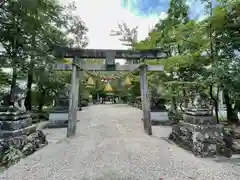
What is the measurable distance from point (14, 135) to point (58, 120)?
203 inches

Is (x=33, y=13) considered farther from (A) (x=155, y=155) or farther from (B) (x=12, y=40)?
(A) (x=155, y=155)

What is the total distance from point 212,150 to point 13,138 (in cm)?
421

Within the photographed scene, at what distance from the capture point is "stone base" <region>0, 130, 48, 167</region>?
326cm

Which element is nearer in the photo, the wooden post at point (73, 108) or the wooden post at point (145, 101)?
the wooden post at point (73, 108)

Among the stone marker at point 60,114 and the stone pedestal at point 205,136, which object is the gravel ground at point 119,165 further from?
the stone marker at point 60,114

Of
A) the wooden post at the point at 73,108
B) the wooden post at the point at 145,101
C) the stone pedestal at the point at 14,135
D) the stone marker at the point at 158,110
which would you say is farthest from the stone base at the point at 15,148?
the stone marker at the point at 158,110

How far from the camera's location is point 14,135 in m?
3.49

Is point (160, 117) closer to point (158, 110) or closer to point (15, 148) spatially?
point (158, 110)

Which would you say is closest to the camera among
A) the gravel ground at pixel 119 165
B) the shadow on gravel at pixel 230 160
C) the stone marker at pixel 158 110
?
the gravel ground at pixel 119 165

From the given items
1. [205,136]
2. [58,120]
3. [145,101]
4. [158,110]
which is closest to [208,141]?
[205,136]

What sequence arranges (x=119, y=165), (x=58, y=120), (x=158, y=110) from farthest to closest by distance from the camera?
(x=158, y=110) < (x=58, y=120) < (x=119, y=165)

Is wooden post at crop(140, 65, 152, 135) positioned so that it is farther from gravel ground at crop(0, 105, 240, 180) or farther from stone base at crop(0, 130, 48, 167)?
stone base at crop(0, 130, 48, 167)

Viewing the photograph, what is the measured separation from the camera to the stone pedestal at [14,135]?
3328 mm

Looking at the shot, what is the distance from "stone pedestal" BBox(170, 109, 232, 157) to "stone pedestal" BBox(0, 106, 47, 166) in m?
3.74
